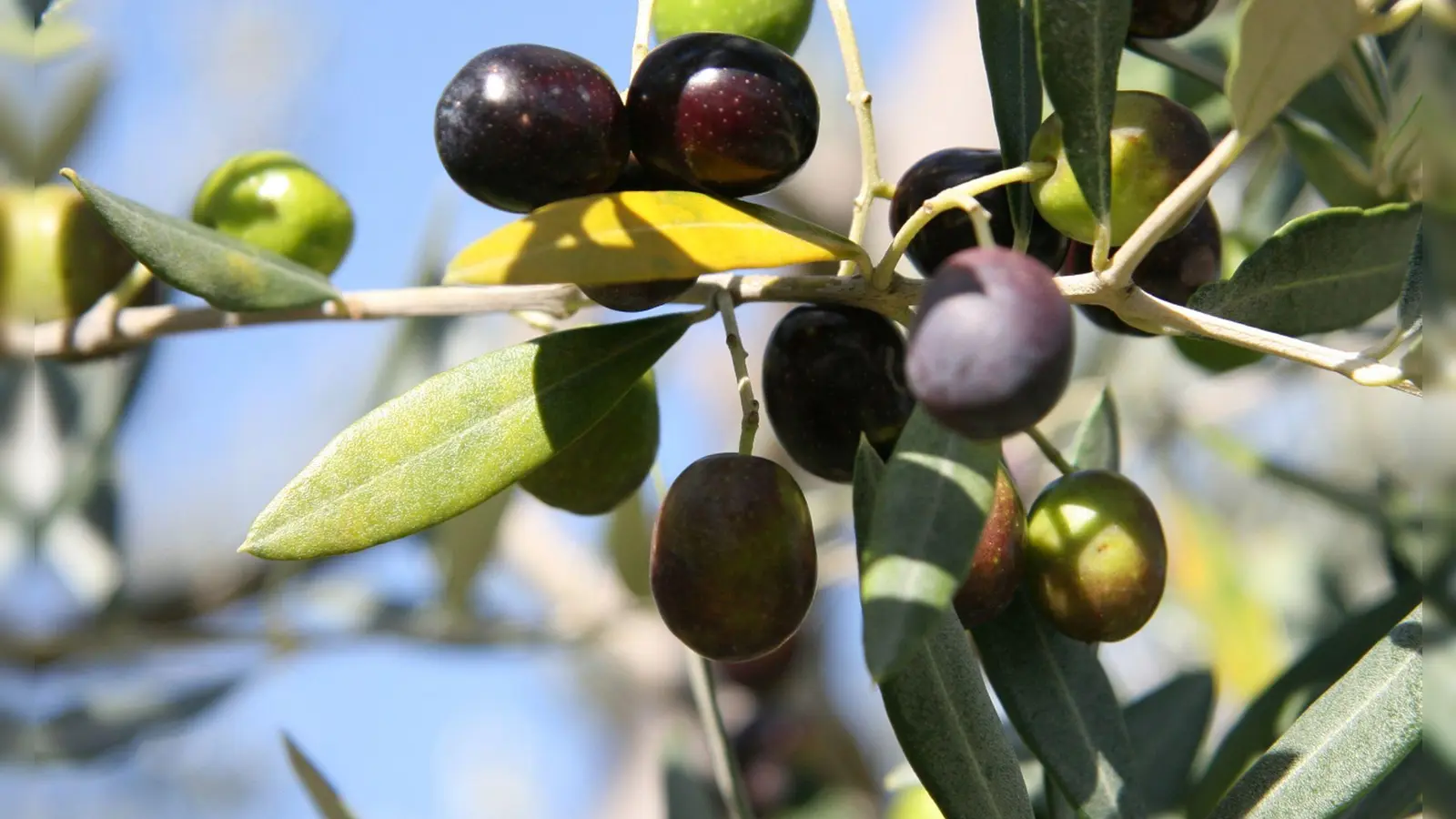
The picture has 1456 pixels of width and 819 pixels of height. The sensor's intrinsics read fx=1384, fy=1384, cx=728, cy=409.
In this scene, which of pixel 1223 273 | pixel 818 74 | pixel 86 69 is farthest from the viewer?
pixel 818 74

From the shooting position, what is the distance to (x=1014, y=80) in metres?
0.97

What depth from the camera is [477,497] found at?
926 millimetres

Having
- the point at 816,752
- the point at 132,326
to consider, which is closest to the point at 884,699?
the point at 132,326

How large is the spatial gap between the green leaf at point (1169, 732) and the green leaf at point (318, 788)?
0.73m

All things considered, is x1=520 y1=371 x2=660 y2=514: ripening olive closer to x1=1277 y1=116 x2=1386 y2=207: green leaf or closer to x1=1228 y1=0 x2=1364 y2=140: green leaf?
x1=1228 y1=0 x2=1364 y2=140: green leaf

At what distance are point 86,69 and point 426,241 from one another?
495mm

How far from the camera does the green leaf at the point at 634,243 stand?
742 mm

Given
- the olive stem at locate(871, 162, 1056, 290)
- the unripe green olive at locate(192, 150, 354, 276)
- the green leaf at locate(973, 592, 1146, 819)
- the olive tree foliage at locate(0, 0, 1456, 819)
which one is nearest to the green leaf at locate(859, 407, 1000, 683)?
the olive tree foliage at locate(0, 0, 1456, 819)

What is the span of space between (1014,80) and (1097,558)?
0.34 m

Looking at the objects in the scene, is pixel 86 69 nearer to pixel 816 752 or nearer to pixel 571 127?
pixel 571 127

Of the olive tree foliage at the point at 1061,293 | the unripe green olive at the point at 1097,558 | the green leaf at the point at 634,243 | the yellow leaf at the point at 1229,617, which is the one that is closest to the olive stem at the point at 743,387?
the olive tree foliage at the point at 1061,293

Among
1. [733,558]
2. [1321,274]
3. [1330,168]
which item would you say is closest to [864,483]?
[733,558]

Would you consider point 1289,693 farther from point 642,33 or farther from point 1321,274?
point 642,33

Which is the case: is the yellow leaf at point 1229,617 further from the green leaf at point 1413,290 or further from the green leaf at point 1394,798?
the green leaf at point 1413,290
